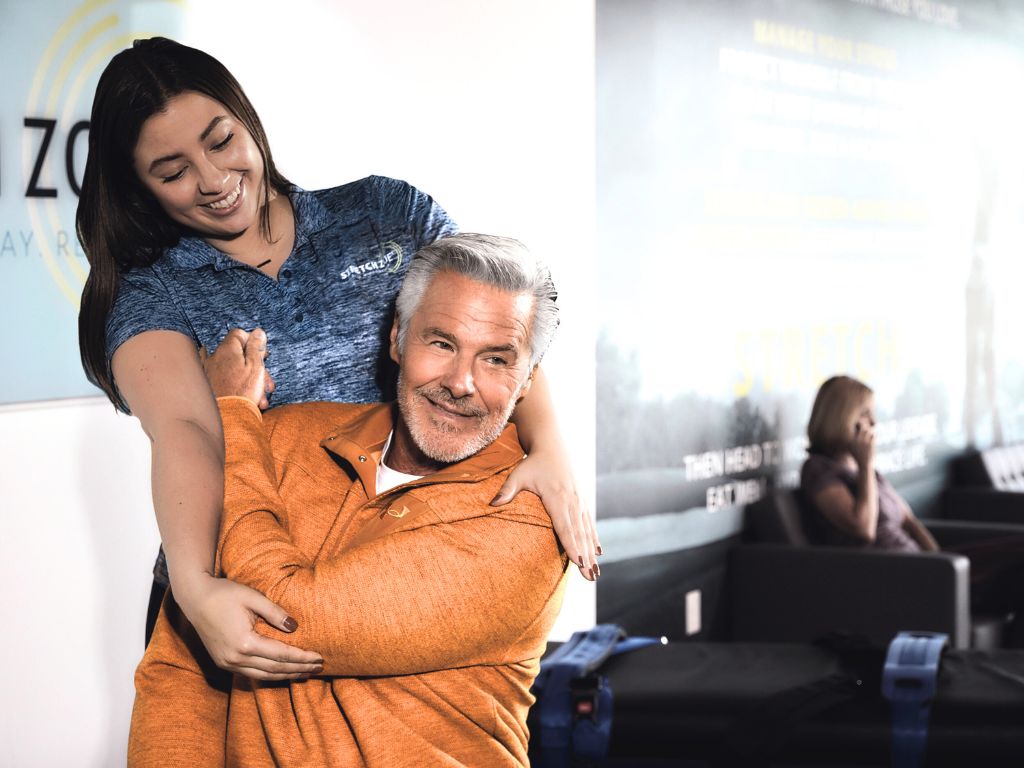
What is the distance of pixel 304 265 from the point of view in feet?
6.38

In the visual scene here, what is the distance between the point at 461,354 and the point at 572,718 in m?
1.05

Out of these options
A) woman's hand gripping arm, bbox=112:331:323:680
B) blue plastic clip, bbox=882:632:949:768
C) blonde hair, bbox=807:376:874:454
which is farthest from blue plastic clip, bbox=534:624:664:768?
blonde hair, bbox=807:376:874:454

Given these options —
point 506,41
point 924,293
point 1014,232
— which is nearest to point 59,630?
point 506,41

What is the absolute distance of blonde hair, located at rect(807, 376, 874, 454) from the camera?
15.6 feet

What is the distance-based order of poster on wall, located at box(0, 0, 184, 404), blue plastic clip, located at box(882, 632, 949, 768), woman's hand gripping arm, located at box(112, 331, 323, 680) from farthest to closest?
poster on wall, located at box(0, 0, 184, 404), blue plastic clip, located at box(882, 632, 949, 768), woman's hand gripping arm, located at box(112, 331, 323, 680)

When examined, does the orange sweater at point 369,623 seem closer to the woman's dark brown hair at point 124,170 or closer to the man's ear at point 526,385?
the man's ear at point 526,385

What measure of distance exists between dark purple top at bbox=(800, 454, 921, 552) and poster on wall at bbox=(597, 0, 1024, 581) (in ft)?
1.34

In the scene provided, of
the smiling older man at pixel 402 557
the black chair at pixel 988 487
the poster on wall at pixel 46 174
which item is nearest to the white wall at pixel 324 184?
the poster on wall at pixel 46 174

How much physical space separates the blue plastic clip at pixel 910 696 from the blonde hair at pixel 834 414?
7.65 ft

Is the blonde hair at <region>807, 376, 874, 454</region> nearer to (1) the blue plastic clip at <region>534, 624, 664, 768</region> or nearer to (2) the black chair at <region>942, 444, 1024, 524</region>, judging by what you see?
(2) the black chair at <region>942, 444, 1024, 524</region>

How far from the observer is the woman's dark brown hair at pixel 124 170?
1.80 meters

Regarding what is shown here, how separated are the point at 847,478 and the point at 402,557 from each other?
11.6 ft

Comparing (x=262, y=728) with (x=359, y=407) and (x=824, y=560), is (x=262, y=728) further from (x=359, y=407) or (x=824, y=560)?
(x=824, y=560)

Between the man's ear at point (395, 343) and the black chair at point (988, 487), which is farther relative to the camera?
the black chair at point (988, 487)
